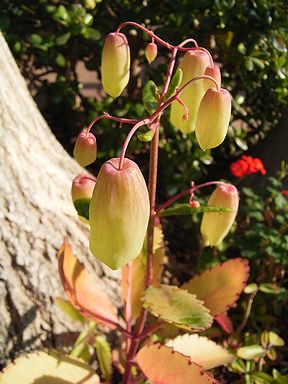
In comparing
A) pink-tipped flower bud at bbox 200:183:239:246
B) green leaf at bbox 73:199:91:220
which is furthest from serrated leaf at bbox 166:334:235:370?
green leaf at bbox 73:199:91:220

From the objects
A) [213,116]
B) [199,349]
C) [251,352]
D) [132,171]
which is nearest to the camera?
[132,171]

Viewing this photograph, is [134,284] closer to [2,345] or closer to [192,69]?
[2,345]

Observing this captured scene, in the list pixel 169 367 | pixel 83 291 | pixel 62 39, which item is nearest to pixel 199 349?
pixel 169 367

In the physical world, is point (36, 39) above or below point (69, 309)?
above

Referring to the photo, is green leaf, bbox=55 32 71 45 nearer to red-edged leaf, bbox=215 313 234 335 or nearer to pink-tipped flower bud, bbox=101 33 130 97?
pink-tipped flower bud, bbox=101 33 130 97

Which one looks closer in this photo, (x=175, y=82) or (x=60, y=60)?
(x=175, y=82)

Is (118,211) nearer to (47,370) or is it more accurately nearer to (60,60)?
(47,370)

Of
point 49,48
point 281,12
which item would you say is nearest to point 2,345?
point 49,48

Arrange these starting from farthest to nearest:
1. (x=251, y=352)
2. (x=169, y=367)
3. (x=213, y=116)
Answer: (x=251, y=352) < (x=169, y=367) < (x=213, y=116)
